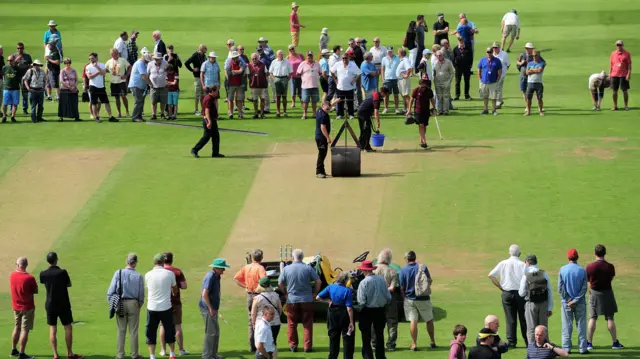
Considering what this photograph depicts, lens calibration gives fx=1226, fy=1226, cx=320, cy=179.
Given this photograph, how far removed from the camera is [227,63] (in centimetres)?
3362

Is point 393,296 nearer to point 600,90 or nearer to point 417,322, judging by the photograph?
point 417,322

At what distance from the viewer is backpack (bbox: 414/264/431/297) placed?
1867cm

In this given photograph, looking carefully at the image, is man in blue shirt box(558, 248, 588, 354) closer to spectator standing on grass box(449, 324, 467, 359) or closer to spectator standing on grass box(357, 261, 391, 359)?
spectator standing on grass box(357, 261, 391, 359)

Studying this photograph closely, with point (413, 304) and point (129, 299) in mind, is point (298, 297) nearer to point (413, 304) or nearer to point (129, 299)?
point (413, 304)

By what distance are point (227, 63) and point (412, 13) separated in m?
16.5

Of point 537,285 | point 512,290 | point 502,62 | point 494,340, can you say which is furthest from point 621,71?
point 494,340

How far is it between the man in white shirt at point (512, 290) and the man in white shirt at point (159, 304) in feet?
16.1

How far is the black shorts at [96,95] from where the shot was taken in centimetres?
3328

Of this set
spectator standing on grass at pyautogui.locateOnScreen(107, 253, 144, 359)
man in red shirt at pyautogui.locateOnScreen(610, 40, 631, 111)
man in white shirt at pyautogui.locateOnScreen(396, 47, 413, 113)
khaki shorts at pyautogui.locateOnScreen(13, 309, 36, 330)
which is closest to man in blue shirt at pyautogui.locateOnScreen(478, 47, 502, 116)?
man in white shirt at pyautogui.locateOnScreen(396, 47, 413, 113)

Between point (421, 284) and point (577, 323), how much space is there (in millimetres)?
2399

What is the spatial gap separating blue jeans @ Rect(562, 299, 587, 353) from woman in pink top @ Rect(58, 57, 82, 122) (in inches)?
734

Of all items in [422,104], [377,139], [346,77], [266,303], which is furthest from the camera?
[346,77]

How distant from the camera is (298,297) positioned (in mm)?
18719

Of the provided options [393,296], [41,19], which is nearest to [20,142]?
[393,296]
